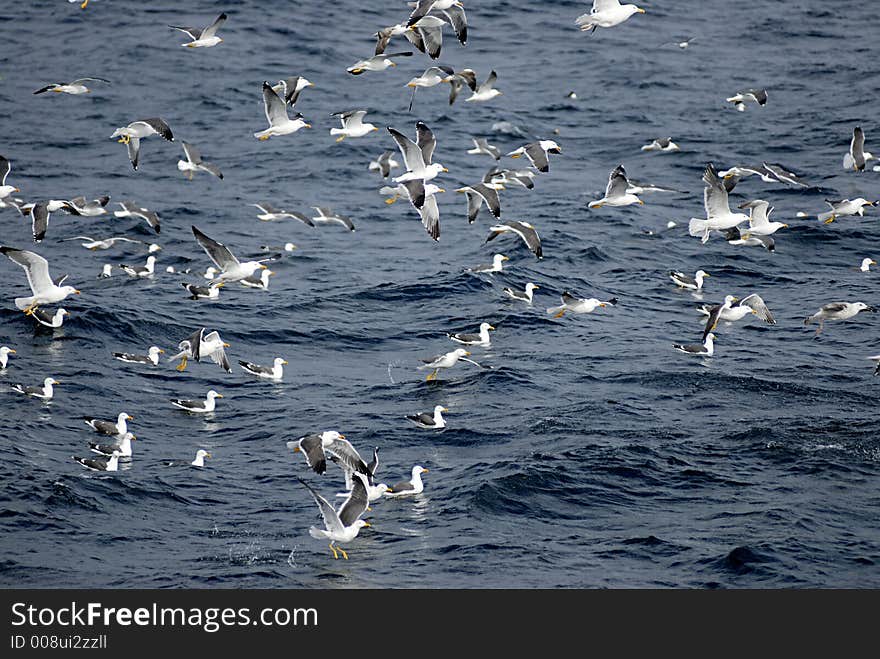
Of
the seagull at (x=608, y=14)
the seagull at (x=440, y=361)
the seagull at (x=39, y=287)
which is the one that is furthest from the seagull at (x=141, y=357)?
the seagull at (x=608, y=14)

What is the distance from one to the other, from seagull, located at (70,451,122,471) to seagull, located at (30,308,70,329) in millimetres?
5830

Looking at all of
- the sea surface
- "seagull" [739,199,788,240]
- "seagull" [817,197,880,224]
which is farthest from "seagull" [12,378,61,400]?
"seagull" [817,197,880,224]

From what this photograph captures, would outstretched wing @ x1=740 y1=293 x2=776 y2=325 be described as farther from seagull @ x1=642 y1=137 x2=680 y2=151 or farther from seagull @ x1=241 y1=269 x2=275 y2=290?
seagull @ x1=642 y1=137 x2=680 y2=151

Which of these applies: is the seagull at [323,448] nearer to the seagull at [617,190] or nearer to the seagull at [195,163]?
the seagull at [617,190]

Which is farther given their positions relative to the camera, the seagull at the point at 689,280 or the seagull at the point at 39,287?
the seagull at the point at 689,280

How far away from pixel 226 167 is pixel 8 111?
779 centimetres

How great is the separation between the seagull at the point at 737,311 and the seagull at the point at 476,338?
160 inches

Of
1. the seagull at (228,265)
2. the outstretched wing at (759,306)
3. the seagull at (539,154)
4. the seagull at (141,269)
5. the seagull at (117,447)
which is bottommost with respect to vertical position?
the seagull at (117,447)

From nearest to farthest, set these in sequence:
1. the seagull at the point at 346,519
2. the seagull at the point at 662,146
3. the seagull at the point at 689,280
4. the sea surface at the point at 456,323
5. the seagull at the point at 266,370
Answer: the seagull at the point at 346,519 < the sea surface at the point at 456,323 < the seagull at the point at 266,370 < the seagull at the point at 689,280 < the seagull at the point at 662,146

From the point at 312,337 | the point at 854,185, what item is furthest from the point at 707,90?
the point at 312,337

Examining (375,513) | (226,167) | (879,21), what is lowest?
(375,513)

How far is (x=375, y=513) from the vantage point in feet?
61.3

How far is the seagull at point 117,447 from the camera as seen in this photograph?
19.9m
